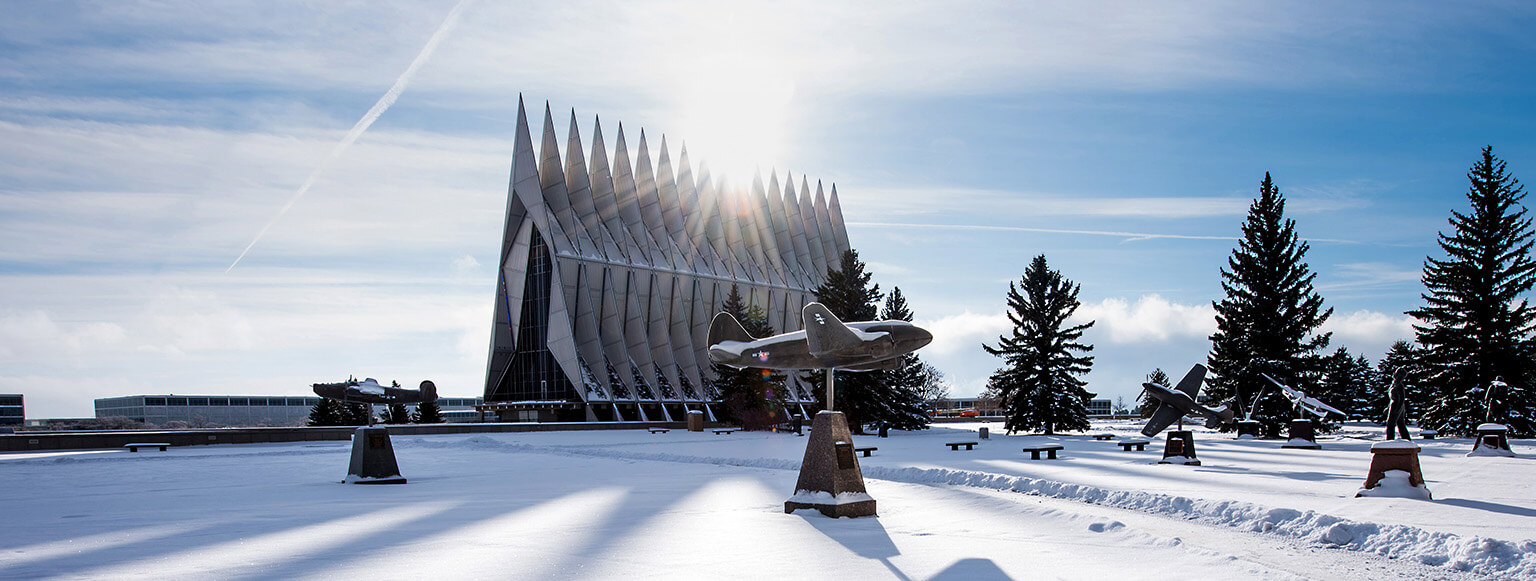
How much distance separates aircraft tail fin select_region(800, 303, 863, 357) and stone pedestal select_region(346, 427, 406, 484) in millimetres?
7675

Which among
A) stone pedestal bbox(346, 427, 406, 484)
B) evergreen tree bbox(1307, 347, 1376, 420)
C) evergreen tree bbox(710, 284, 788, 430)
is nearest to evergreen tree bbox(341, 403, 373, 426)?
evergreen tree bbox(710, 284, 788, 430)

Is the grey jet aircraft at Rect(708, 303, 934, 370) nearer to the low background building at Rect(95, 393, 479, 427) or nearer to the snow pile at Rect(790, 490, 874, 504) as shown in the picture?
the snow pile at Rect(790, 490, 874, 504)

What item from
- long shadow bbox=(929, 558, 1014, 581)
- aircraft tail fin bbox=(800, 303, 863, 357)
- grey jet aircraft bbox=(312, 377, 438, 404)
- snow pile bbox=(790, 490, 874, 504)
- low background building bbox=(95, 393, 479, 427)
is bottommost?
low background building bbox=(95, 393, 479, 427)

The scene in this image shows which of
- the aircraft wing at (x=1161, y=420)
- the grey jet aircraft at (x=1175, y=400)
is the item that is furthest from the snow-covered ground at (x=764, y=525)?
the aircraft wing at (x=1161, y=420)

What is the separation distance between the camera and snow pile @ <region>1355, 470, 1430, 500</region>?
1112cm

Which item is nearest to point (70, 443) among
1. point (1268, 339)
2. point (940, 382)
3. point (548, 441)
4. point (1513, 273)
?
point (548, 441)

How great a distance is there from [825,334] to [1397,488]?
7181 millimetres

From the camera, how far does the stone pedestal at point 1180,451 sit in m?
17.8

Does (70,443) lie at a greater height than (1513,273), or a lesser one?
lesser

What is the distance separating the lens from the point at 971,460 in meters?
19.0

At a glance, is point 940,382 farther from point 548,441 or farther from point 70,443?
point 70,443

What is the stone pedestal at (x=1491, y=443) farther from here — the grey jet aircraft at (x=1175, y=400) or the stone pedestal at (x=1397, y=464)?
the stone pedestal at (x=1397, y=464)

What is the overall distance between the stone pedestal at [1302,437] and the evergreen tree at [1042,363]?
12521 mm

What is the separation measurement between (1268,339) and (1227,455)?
1438 centimetres
